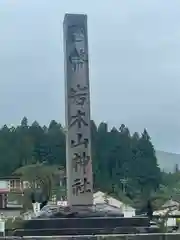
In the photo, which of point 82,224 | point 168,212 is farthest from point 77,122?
point 168,212

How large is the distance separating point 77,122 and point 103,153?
46626 millimetres

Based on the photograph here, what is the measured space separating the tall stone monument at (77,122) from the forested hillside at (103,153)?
39657 millimetres

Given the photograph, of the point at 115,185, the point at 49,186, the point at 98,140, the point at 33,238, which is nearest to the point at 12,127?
the point at 98,140

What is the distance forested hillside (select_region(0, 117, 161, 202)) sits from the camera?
2206 inches

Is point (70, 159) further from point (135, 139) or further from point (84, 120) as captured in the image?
point (135, 139)

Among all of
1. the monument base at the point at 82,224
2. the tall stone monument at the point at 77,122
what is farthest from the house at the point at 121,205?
the monument base at the point at 82,224

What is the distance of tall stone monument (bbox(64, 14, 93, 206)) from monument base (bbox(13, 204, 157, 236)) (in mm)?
719

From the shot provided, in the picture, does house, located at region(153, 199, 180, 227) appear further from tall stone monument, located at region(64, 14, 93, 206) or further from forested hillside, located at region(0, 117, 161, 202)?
forested hillside, located at region(0, 117, 161, 202)

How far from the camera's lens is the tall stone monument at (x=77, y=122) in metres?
13.1

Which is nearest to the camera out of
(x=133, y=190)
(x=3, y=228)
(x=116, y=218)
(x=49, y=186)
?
(x=116, y=218)

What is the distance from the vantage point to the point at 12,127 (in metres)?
61.8

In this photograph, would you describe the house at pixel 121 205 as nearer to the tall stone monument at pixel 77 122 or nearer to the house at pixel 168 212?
the house at pixel 168 212

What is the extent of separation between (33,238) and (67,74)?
492 cm

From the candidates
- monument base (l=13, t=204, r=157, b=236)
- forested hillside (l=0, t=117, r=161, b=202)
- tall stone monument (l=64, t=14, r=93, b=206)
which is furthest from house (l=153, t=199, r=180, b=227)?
forested hillside (l=0, t=117, r=161, b=202)
